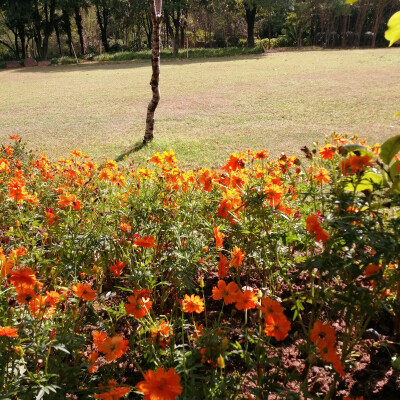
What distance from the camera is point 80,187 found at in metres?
2.09

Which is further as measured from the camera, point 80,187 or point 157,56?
point 157,56

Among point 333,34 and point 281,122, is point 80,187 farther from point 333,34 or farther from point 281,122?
point 333,34

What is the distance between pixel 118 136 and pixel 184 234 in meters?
5.46

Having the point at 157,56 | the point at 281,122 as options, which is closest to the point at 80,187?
the point at 157,56

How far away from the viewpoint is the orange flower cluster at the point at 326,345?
83 centimetres

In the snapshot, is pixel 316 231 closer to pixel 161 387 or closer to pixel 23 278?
pixel 161 387

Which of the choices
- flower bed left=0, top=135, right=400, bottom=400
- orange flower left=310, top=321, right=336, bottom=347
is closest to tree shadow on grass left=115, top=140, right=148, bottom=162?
flower bed left=0, top=135, right=400, bottom=400

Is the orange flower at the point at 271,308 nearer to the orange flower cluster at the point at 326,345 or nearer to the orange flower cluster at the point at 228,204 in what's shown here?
the orange flower cluster at the point at 326,345

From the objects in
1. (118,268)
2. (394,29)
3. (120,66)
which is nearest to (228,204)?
(118,268)

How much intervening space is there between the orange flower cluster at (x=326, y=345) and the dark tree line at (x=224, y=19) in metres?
24.8

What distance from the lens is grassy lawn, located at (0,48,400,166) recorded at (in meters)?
5.98

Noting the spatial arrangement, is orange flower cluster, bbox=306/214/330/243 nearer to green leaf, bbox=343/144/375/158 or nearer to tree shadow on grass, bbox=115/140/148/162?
green leaf, bbox=343/144/375/158

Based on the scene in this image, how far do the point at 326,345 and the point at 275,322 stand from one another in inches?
5.0

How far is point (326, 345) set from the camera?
859mm
